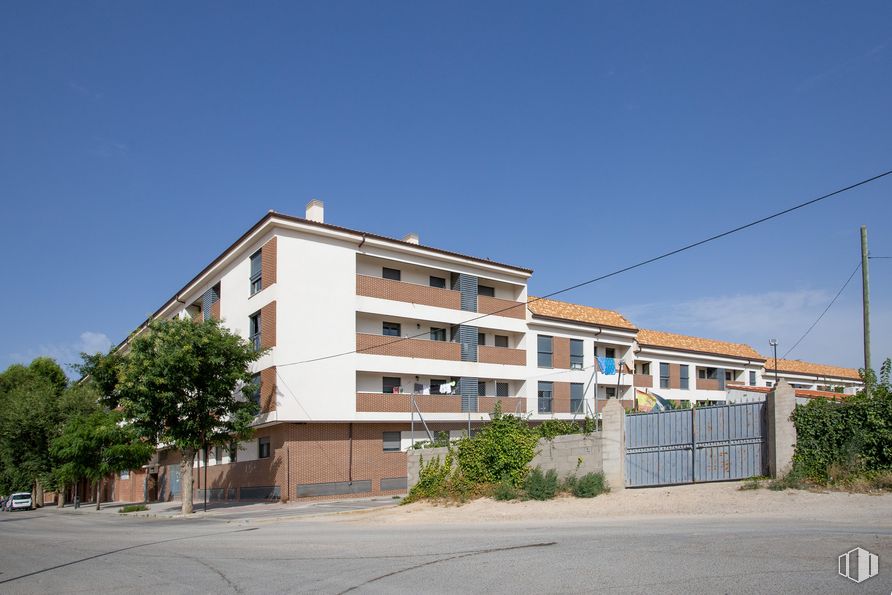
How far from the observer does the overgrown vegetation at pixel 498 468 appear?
22739 millimetres

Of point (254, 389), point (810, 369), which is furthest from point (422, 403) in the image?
point (810, 369)

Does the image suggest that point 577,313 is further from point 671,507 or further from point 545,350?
point 671,507

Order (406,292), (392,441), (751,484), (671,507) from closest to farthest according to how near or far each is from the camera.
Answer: (671,507) → (751,484) → (392,441) → (406,292)

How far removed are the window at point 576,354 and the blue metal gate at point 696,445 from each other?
80.1 ft

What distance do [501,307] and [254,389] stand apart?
16.0 metres

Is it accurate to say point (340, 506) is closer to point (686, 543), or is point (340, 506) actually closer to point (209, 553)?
point (209, 553)

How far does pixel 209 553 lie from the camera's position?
1538cm

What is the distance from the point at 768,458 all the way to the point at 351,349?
2092cm

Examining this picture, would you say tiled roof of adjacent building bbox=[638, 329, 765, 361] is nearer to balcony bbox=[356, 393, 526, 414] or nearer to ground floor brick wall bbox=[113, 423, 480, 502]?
balcony bbox=[356, 393, 526, 414]

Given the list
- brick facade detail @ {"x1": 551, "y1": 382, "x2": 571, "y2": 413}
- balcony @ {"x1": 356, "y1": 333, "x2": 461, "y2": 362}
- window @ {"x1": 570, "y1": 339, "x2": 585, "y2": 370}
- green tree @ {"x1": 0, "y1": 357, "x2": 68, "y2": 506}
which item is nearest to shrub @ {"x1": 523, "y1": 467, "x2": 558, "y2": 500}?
balcony @ {"x1": 356, "y1": 333, "x2": 461, "y2": 362}

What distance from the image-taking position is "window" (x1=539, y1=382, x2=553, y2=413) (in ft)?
140

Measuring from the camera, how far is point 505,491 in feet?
75.3

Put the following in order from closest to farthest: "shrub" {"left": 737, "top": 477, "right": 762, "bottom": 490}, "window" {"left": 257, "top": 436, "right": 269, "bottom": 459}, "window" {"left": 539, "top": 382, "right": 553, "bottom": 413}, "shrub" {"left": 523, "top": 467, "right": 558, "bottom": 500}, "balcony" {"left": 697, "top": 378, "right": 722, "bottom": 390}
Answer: "shrub" {"left": 737, "top": 477, "right": 762, "bottom": 490}, "shrub" {"left": 523, "top": 467, "right": 558, "bottom": 500}, "window" {"left": 257, "top": 436, "right": 269, "bottom": 459}, "window" {"left": 539, "top": 382, "right": 553, "bottom": 413}, "balcony" {"left": 697, "top": 378, "right": 722, "bottom": 390}

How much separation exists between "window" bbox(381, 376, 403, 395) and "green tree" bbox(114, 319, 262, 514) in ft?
23.9
